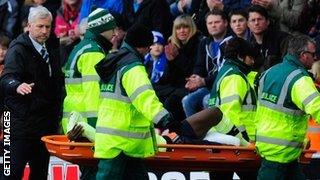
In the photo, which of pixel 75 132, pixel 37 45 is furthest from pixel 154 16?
pixel 75 132

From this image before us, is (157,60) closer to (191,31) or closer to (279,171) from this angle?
(191,31)

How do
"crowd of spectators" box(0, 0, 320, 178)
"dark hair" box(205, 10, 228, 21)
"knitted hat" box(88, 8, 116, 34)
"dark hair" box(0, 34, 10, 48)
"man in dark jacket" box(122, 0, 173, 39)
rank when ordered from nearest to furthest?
"knitted hat" box(88, 8, 116, 34) → "crowd of spectators" box(0, 0, 320, 178) → "dark hair" box(205, 10, 228, 21) → "dark hair" box(0, 34, 10, 48) → "man in dark jacket" box(122, 0, 173, 39)

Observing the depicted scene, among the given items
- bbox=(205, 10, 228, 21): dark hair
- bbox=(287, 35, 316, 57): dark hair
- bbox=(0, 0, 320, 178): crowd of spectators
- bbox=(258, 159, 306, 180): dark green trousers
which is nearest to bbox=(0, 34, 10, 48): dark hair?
bbox=(0, 0, 320, 178): crowd of spectators

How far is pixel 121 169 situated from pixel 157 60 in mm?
5100

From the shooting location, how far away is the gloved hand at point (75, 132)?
12.3m

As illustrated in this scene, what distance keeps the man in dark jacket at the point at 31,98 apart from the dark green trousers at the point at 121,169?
4.95ft

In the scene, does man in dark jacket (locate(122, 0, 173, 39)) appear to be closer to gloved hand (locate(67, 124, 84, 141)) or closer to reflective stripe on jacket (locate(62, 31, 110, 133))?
reflective stripe on jacket (locate(62, 31, 110, 133))

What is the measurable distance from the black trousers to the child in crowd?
141 inches

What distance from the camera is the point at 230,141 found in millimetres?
12328

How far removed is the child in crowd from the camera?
1650 centimetres

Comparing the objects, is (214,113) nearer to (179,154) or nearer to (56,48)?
(179,154)

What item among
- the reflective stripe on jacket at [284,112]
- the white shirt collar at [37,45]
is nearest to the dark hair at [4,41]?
the white shirt collar at [37,45]

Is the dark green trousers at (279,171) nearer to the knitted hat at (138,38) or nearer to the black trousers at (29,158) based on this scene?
the knitted hat at (138,38)

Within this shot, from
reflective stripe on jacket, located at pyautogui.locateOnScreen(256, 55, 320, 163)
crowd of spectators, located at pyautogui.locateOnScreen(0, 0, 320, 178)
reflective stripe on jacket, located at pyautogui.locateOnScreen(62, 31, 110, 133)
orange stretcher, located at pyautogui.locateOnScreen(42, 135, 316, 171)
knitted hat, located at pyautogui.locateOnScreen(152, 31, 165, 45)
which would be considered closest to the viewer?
reflective stripe on jacket, located at pyautogui.locateOnScreen(256, 55, 320, 163)
